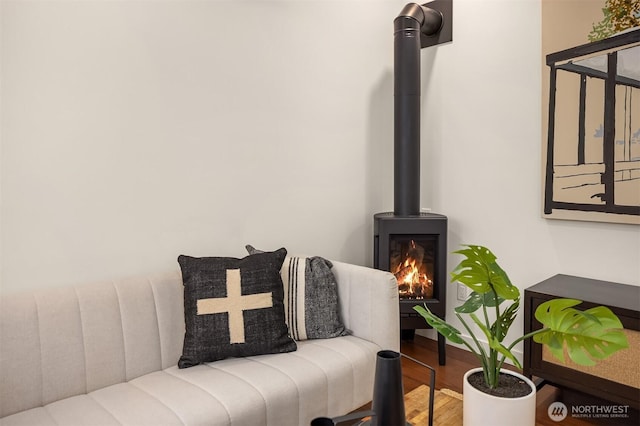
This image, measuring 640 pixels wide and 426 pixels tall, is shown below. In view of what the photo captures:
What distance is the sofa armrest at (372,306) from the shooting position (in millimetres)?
2135

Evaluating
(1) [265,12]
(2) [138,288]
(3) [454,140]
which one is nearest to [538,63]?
(3) [454,140]

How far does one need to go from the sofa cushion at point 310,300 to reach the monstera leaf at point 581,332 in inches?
44.7

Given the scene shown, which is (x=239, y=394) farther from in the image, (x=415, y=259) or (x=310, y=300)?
(x=415, y=259)

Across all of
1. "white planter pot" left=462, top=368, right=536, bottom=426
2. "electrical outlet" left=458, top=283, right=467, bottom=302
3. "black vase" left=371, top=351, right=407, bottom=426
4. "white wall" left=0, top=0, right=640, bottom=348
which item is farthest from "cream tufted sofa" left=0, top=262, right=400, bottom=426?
"electrical outlet" left=458, top=283, right=467, bottom=302

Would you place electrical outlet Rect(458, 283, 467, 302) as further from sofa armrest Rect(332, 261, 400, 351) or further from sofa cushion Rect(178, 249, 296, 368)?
sofa cushion Rect(178, 249, 296, 368)

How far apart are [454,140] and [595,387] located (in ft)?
5.32

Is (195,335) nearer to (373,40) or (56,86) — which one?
(56,86)

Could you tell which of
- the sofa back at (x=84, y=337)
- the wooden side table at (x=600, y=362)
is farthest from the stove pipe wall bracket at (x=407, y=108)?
the sofa back at (x=84, y=337)

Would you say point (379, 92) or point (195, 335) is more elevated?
point (379, 92)

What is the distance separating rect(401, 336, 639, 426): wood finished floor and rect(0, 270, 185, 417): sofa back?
1313mm

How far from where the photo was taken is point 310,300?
221 centimetres

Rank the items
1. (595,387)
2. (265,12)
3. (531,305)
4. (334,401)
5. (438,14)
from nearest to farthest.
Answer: (334,401) < (595,387) < (531,305) < (265,12) < (438,14)

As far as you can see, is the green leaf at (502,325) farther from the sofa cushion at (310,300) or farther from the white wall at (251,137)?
the white wall at (251,137)

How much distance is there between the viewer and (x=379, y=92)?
326 cm
